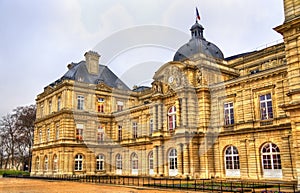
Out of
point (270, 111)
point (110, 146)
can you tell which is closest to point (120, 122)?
point (110, 146)

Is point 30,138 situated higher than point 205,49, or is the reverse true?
point 205,49

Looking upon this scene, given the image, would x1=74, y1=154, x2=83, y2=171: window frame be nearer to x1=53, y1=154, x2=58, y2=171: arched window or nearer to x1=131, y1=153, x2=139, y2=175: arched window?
x1=53, y1=154, x2=58, y2=171: arched window

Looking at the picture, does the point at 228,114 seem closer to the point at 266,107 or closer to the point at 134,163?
the point at 266,107

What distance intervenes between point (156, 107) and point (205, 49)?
8.65 meters

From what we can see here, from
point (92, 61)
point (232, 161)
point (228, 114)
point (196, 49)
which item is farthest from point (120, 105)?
point (232, 161)

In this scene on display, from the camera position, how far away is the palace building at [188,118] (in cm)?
2541

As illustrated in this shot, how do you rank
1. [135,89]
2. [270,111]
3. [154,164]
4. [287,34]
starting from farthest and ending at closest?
[135,89] < [154,164] < [270,111] < [287,34]

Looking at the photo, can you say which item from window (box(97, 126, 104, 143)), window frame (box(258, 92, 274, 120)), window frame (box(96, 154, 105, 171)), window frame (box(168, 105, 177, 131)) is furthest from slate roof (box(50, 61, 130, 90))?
window frame (box(258, 92, 274, 120))

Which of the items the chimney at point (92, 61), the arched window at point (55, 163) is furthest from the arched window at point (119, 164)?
the chimney at point (92, 61)

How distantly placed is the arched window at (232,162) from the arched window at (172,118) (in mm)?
6544

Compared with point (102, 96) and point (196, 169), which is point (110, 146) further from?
point (196, 169)

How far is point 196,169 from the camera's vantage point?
3039 centimetres

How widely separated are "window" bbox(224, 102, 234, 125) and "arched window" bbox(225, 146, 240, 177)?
2419 millimetres

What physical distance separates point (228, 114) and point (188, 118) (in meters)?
3.99
